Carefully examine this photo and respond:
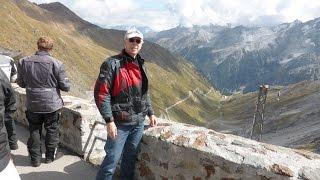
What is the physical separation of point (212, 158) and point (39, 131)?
478 cm

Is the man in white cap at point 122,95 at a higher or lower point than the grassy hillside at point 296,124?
lower

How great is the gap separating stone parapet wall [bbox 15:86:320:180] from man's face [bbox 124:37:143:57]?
1855 mm

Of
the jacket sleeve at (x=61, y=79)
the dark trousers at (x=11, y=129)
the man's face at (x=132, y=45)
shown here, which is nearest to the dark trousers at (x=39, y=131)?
the dark trousers at (x=11, y=129)

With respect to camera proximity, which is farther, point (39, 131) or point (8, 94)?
point (39, 131)

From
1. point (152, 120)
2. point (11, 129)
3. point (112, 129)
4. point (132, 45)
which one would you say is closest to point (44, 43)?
point (11, 129)

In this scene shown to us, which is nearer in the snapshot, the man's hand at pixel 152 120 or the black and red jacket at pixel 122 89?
the black and red jacket at pixel 122 89

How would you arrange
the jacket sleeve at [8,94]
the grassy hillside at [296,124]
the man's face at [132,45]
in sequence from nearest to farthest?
the jacket sleeve at [8,94], the man's face at [132,45], the grassy hillside at [296,124]

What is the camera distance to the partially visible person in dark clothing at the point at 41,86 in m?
10.4

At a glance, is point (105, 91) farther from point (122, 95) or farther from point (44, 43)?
point (44, 43)

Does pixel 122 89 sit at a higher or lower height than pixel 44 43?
lower

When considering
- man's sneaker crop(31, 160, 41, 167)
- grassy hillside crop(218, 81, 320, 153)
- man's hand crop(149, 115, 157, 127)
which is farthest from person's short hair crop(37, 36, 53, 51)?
grassy hillside crop(218, 81, 320, 153)

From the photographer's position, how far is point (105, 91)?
26.0 ft

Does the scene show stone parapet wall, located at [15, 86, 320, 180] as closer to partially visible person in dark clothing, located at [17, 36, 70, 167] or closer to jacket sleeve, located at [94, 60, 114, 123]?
jacket sleeve, located at [94, 60, 114, 123]

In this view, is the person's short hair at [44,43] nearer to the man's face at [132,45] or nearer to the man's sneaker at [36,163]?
the man's sneaker at [36,163]
